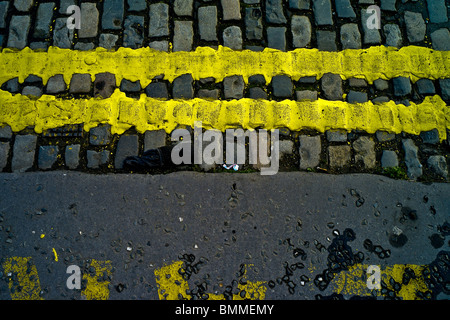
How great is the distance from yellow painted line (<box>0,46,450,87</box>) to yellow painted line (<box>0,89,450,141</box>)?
0.82ft

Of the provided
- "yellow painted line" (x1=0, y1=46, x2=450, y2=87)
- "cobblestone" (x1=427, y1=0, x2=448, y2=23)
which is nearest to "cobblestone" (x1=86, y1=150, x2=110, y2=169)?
"yellow painted line" (x1=0, y1=46, x2=450, y2=87)

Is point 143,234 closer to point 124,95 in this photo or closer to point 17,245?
point 17,245

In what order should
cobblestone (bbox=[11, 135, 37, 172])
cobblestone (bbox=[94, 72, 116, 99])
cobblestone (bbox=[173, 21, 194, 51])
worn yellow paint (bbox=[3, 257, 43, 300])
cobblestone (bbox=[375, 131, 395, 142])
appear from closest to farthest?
worn yellow paint (bbox=[3, 257, 43, 300]), cobblestone (bbox=[11, 135, 37, 172]), cobblestone (bbox=[375, 131, 395, 142]), cobblestone (bbox=[94, 72, 116, 99]), cobblestone (bbox=[173, 21, 194, 51])

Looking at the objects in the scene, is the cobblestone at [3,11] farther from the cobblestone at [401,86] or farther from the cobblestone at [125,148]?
the cobblestone at [401,86]

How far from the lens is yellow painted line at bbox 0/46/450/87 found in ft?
10.1

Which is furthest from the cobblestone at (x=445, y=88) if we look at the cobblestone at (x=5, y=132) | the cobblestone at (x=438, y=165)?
the cobblestone at (x=5, y=132)

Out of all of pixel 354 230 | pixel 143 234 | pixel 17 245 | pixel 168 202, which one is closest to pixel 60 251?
pixel 17 245

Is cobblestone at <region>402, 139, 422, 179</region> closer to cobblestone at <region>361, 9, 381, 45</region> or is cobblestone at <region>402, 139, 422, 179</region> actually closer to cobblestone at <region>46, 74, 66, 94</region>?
cobblestone at <region>361, 9, 381, 45</region>

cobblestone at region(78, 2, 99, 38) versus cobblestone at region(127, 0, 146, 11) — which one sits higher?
cobblestone at region(127, 0, 146, 11)

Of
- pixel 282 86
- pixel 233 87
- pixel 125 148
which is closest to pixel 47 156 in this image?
pixel 125 148

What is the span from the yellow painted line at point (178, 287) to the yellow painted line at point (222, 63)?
1.67 metres

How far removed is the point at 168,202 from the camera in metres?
2.72

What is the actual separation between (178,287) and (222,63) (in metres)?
1.97
